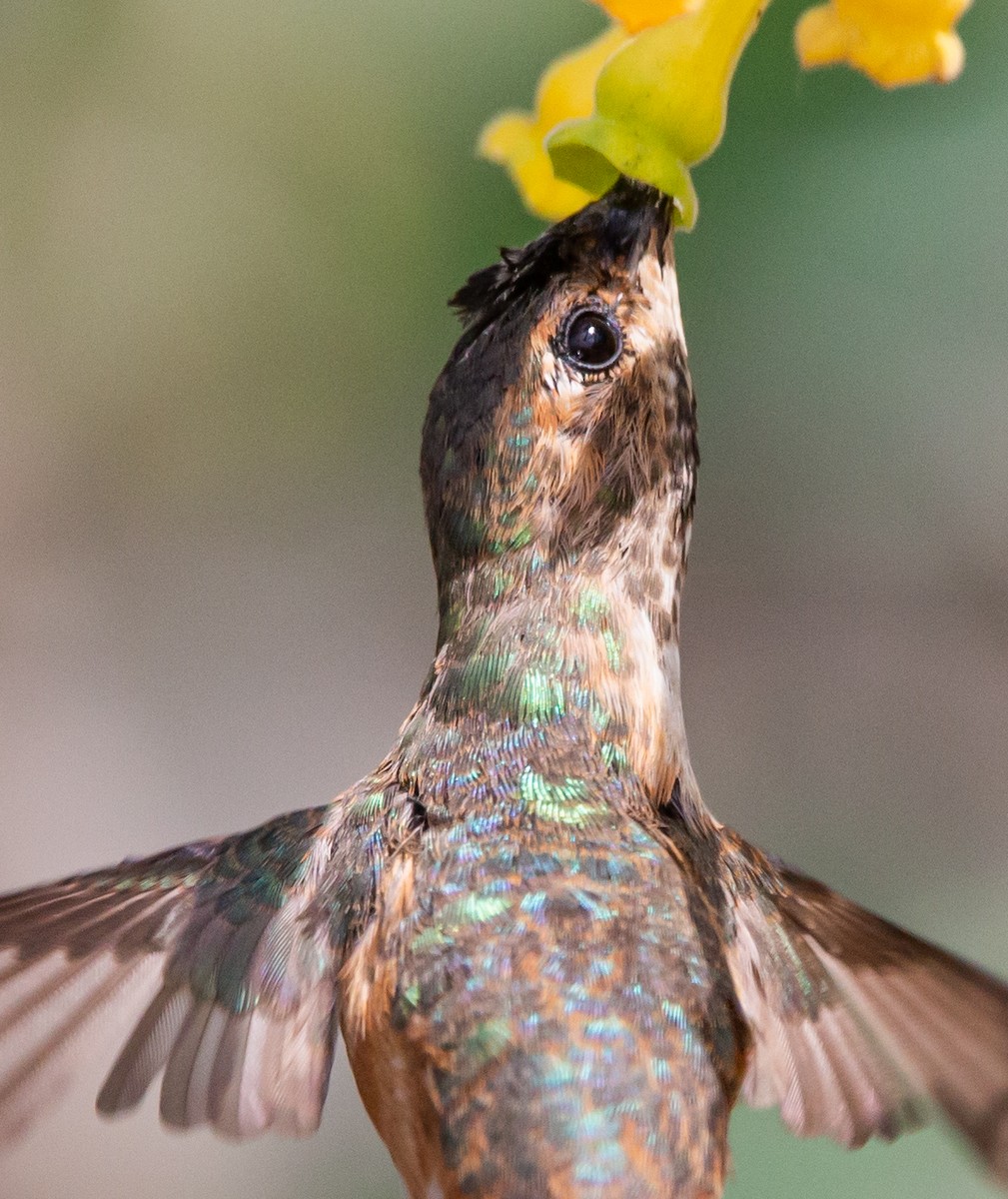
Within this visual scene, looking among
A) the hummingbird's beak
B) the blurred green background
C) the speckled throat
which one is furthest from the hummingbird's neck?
the blurred green background

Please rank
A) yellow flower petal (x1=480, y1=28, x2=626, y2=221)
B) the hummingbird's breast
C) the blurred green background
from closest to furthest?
the hummingbird's breast, yellow flower petal (x1=480, y1=28, x2=626, y2=221), the blurred green background

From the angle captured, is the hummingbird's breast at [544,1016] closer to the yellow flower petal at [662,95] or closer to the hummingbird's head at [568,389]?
the hummingbird's head at [568,389]

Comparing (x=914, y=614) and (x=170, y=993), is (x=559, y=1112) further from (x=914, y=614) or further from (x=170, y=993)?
(x=914, y=614)

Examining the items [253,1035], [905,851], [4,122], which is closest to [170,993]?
[253,1035]

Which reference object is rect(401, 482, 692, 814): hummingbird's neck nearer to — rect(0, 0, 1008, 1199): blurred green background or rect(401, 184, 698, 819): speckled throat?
rect(401, 184, 698, 819): speckled throat

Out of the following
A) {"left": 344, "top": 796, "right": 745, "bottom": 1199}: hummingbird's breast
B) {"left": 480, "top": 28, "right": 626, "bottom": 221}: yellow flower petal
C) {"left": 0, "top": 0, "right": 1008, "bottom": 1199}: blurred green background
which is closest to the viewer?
{"left": 344, "top": 796, "right": 745, "bottom": 1199}: hummingbird's breast

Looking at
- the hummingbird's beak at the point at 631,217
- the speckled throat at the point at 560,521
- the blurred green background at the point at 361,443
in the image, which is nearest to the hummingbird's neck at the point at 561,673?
the speckled throat at the point at 560,521

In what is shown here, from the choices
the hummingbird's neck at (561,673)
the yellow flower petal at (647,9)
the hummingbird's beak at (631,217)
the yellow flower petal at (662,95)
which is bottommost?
the hummingbird's neck at (561,673)

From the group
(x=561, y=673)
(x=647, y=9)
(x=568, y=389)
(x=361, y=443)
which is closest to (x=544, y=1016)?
(x=561, y=673)
